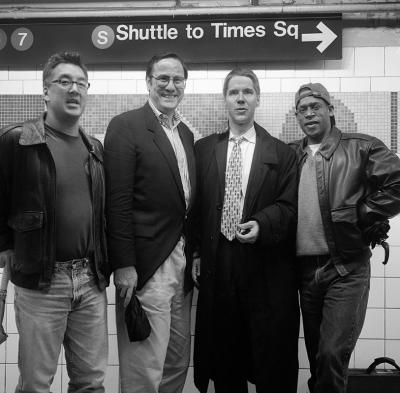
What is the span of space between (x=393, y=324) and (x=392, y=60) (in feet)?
5.73

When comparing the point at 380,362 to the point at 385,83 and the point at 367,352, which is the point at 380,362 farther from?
the point at 385,83

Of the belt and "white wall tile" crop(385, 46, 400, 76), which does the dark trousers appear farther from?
"white wall tile" crop(385, 46, 400, 76)

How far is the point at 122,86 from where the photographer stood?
116 inches

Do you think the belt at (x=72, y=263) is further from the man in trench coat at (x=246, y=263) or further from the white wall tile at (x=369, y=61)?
the white wall tile at (x=369, y=61)

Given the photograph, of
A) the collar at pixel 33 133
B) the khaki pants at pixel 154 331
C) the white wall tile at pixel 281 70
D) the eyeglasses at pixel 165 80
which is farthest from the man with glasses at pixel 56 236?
the white wall tile at pixel 281 70

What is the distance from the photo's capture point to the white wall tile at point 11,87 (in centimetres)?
299

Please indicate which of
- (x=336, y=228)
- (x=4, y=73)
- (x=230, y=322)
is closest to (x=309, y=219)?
(x=336, y=228)

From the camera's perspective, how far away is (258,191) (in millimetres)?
2299

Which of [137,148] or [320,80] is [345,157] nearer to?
[320,80]

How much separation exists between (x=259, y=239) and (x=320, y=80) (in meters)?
1.31

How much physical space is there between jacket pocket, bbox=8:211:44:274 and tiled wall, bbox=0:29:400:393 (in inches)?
46.2

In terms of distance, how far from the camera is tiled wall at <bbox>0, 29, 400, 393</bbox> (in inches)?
113

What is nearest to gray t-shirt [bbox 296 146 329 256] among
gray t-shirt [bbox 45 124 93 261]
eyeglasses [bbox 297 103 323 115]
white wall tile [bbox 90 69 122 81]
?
eyeglasses [bbox 297 103 323 115]

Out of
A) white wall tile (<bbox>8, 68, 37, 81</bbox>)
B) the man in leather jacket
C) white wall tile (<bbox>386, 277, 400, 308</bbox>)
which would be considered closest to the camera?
the man in leather jacket
